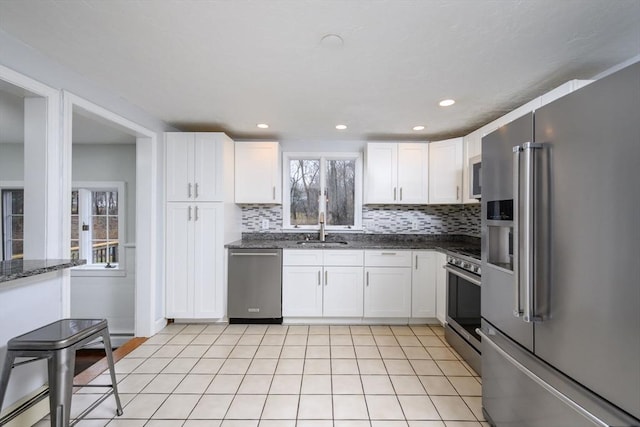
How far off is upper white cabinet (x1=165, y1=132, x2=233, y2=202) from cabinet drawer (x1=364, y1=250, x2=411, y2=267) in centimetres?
177

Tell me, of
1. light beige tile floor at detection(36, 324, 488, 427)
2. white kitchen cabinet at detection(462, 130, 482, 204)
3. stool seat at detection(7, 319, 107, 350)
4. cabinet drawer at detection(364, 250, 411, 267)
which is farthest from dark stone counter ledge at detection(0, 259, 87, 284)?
white kitchen cabinet at detection(462, 130, 482, 204)

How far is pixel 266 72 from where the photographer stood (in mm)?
1927

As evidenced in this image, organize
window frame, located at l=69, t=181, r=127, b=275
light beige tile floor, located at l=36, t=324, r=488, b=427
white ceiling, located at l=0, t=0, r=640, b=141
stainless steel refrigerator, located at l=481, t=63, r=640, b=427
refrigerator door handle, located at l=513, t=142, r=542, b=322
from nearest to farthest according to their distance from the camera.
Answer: stainless steel refrigerator, located at l=481, t=63, r=640, b=427 → refrigerator door handle, located at l=513, t=142, r=542, b=322 → white ceiling, located at l=0, t=0, r=640, b=141 → light beige tile floor, located at l=36, t=324, r=488, b=427 → window frame, located at l=69, t=181, r=127, b=275

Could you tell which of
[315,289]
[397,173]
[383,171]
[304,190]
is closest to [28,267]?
[315,289]

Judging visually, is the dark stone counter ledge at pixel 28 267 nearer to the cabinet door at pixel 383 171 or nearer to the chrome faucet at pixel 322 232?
the chrome faucet at pixel 322 232

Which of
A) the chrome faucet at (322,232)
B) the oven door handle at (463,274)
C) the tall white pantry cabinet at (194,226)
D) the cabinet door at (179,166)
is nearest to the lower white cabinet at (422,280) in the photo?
the oven door handle at (463,274)

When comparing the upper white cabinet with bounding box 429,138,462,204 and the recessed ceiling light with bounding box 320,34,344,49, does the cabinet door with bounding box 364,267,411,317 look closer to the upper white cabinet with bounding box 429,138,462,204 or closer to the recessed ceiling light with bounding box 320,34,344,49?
the upper white cabinet with bounding box 429,138,462,204

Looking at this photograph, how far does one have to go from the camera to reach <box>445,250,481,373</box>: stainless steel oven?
88.4 inches

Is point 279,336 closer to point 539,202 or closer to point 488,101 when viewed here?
point 539,202

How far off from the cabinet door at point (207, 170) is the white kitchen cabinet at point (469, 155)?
263 cm

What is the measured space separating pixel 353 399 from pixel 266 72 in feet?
7.46

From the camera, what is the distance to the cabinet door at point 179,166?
10.2ft

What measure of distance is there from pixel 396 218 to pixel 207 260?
238 cm

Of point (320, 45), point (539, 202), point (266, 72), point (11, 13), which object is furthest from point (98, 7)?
point (539, 202)
